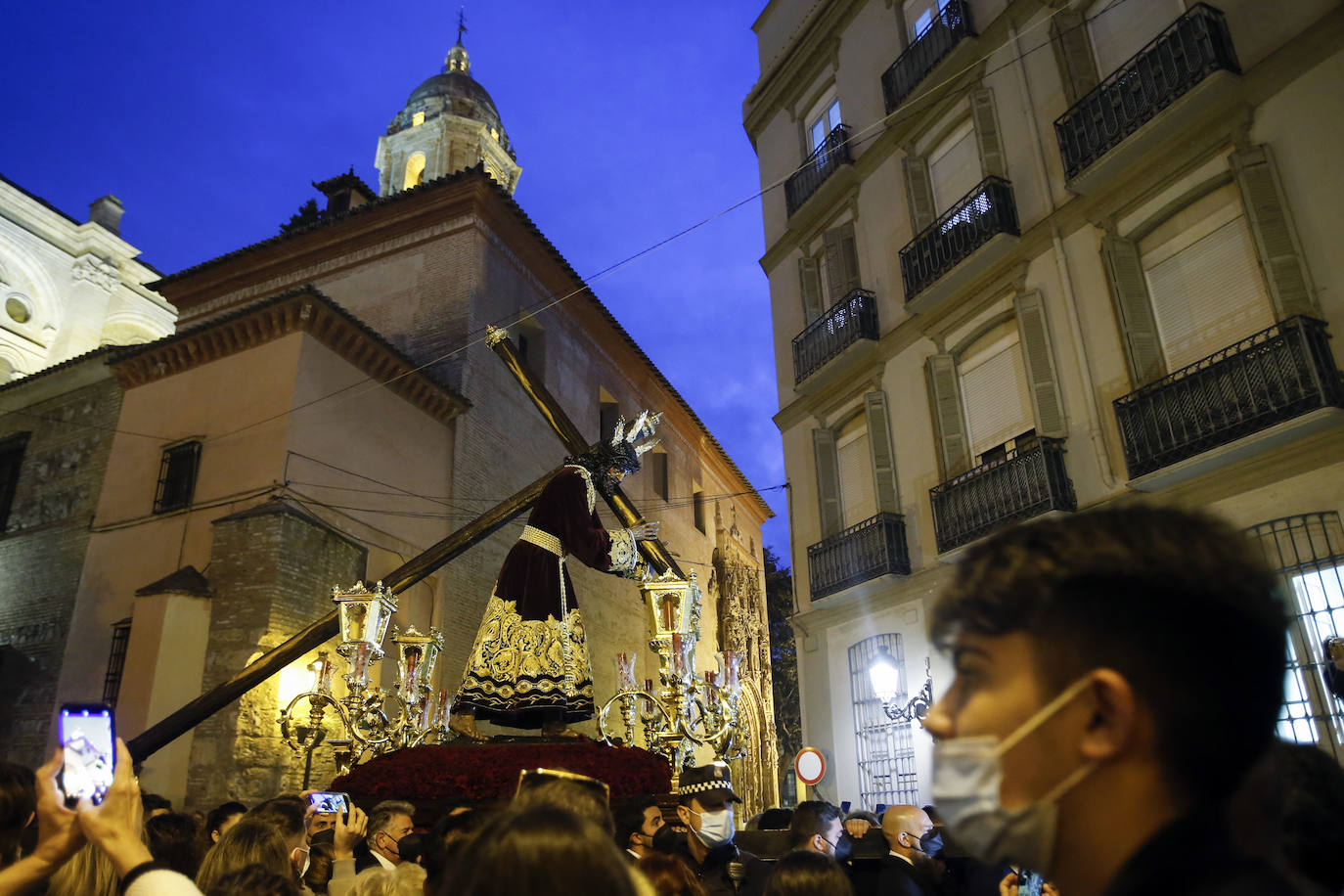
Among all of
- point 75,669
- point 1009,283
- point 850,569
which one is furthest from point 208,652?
point 1009,283

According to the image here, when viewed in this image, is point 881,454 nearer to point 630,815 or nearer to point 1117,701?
point 630,815

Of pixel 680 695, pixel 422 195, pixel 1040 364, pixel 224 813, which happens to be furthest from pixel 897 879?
pixel 422 195

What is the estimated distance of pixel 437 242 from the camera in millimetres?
18859

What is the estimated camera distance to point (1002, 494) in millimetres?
10328

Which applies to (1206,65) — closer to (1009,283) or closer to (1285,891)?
(1009,283)

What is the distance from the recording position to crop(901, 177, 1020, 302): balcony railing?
11.2 meters

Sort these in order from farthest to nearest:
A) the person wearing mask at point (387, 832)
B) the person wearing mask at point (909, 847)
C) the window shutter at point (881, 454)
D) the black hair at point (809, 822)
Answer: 1. the window shutter at point (881, 454)
2. the black hair at point (809, 822)
3. the person wearing mask at point (387, 832)
4. the person wearing mask at point (909, 847)

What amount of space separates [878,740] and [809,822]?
785 cm

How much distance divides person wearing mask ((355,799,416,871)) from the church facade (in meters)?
8.34

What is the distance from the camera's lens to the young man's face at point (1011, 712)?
112 cm

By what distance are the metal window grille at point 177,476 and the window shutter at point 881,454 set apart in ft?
35.4

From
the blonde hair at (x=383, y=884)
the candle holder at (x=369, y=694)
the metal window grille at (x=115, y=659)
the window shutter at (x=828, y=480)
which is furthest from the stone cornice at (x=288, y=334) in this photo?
the blonde hair at (x=383, y=884)

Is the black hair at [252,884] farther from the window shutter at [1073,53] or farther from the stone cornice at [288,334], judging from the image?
the stone cornice at [288,334]

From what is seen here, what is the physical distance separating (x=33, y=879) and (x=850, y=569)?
1161cm
